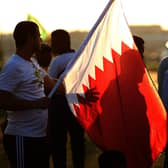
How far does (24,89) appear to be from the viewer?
4.00 metres

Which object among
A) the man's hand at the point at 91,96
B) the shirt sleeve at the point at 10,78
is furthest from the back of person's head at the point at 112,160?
the shirt sleeve at the point at 10,78

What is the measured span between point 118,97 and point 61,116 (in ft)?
4.92

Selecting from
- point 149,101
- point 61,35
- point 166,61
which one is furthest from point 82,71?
point 61,35

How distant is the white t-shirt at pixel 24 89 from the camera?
3.93m

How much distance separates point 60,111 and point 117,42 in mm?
1517

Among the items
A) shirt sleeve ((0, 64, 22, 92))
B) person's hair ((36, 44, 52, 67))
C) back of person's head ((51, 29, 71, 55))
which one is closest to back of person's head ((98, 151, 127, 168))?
shirt sleeve ((0, 64, 22, 92))

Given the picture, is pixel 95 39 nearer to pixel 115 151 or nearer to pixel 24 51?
pixel 24 51

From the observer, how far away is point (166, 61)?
4840 millimetres

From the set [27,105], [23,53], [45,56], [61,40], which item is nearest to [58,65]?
[61,40]

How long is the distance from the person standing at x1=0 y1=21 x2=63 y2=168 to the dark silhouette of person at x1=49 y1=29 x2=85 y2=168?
1.13 m

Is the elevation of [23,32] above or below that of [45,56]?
above

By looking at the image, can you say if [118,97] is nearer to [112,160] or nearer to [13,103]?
[112,160]

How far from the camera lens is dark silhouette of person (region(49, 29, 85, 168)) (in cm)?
538

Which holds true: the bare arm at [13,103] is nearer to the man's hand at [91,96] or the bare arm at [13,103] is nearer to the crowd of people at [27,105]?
the crowd of people at [27,105]
